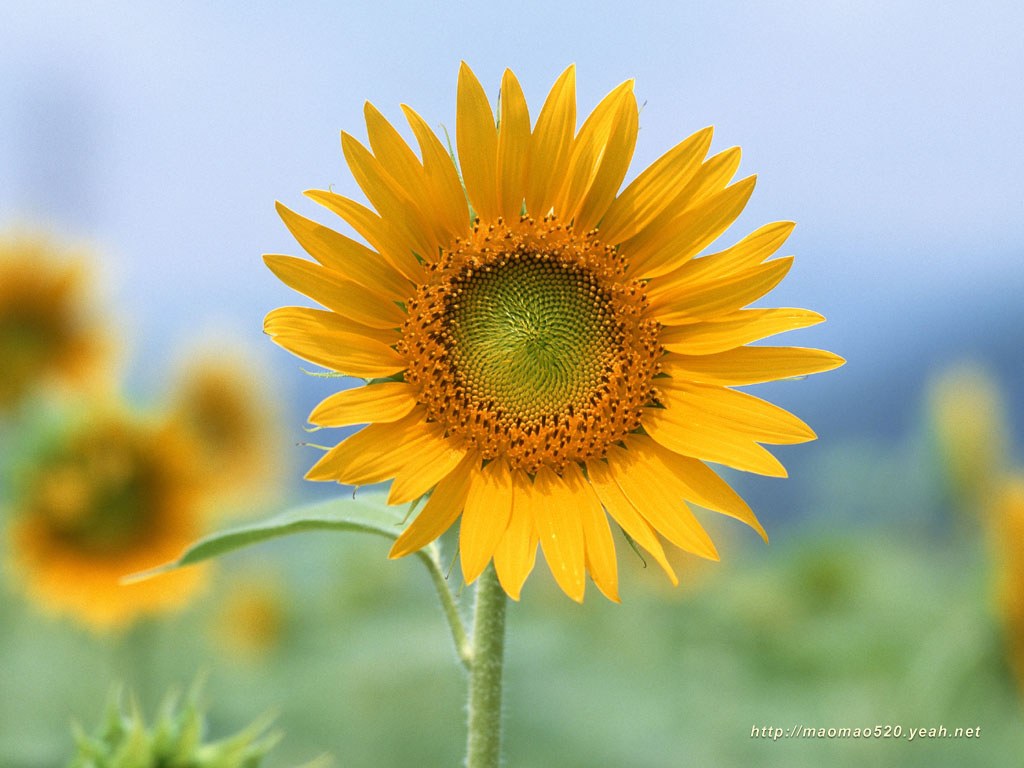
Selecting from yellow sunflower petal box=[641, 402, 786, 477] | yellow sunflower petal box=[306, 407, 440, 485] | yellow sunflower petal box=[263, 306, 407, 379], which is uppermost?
yellow sunflower petal box=[263, 306, 407, 379]

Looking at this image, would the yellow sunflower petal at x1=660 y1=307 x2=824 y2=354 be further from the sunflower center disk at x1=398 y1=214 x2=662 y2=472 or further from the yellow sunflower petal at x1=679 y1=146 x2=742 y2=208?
the yellow sunflower petal at x1=679 y1=146 x2=742 y2=208

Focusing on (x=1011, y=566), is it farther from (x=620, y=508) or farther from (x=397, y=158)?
(x=397, y=158)

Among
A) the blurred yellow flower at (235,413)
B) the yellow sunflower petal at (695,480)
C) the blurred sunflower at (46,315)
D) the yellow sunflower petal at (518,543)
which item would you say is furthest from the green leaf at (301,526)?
the blurred yellow flower at (235,413)

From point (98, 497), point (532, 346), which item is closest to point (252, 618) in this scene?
point (98, 497)

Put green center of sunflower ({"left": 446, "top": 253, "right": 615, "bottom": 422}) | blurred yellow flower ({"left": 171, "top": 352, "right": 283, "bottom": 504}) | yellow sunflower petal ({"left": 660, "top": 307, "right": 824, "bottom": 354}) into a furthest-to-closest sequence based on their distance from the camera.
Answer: blurred yellow flower ({"left": 171, "top": 352, "right": 283, "bottom": 504}) < green center of sunflower ({"left": 446, "top": 253, "right": 615, "bottom": 422}) < yellow sunflower petal ({"left": 660, "top": 307, "right": 824, "bottom": 354})

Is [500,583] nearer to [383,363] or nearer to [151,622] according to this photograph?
[383,363]

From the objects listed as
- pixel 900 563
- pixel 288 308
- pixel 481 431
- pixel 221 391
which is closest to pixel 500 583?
pixel 481 431

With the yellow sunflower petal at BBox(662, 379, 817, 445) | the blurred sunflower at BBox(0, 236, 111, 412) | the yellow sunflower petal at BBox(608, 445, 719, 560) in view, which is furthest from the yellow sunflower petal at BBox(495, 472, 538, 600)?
the blurred sunflower at BBox(0, 236, 111, 412)
